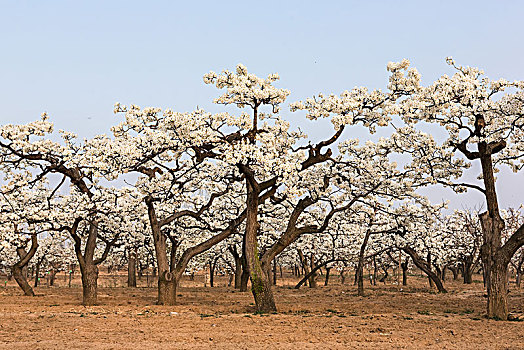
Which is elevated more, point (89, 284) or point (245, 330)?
point (89, 284)

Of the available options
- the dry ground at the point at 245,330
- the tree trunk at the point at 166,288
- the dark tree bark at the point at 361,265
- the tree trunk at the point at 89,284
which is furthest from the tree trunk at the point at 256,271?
the dark tree bark at the point at 361,265

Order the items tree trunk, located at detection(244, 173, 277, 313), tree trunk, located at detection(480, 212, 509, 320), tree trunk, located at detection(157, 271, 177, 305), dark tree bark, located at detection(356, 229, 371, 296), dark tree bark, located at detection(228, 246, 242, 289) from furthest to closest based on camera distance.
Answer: dark tree bark, located at detection(228, 246, 242, 289) → dark tree bark, located at detection(356, 229, 371, 296) → tree trunk, located at detection(157, 271, 177, 305) → tree trunk, located at detection(244, 173, 277, 313) → tree trunk, located at detection(480, 212, 509, 320)

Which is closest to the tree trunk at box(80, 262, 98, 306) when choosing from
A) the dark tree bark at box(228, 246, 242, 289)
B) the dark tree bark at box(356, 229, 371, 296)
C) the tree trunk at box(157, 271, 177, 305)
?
the tree trunk at box(157, 271, 177, 305)

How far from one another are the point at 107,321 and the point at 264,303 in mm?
5648

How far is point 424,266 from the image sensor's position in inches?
1486

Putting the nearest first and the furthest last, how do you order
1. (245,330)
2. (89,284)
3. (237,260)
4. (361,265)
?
(245,330), (89,284), (361,265), (237,260)

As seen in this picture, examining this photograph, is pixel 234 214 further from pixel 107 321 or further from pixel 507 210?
pixel 507 210

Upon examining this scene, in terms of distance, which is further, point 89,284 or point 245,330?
point 89,284

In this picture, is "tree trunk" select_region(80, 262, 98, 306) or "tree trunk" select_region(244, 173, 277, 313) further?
"tree trunk" select_region(80, 262, 98, 306)

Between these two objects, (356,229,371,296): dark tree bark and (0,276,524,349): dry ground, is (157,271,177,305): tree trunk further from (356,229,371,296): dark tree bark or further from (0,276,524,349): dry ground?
(356,229,371,296): dark tree bark

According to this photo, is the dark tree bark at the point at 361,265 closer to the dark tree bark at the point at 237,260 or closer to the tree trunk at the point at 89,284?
the dark tree bark at the point at 237,260

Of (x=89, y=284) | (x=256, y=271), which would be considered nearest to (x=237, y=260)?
(x=89, y=284)

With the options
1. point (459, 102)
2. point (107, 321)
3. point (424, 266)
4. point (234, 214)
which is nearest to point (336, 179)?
point (459, 102)

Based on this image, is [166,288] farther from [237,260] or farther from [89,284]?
[237,260]
